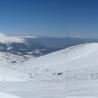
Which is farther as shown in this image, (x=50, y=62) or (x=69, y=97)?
(x=50, y=62)

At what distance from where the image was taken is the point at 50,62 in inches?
5910

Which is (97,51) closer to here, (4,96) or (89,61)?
(89,61)

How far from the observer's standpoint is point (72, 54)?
506 feet

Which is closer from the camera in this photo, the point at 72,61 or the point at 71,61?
the point at 72,61

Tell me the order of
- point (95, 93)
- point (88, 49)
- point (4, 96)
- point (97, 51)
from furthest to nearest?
point (88, 49) → point (97, 51) → point (95, 93) → point (4, 96)

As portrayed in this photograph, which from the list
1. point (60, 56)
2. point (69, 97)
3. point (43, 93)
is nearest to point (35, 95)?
point (43, 93)

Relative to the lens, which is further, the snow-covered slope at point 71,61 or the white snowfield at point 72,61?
the white snowfield at point 72,61

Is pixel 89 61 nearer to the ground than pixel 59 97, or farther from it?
farther from it

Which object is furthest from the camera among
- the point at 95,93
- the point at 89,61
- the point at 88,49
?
the point at 88,49

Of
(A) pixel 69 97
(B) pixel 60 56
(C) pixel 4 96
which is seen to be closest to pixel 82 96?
(A) pixel 69 97

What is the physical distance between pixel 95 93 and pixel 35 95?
4244 mm

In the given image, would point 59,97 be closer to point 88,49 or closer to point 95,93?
point 95,93

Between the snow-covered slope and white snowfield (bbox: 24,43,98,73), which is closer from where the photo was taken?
the snow-covered slope

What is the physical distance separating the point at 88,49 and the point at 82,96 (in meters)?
134
